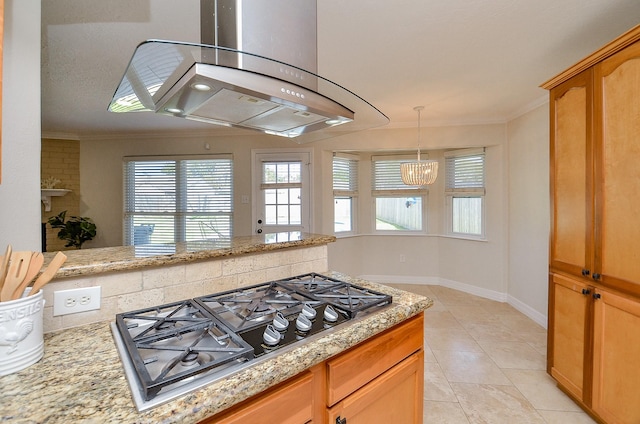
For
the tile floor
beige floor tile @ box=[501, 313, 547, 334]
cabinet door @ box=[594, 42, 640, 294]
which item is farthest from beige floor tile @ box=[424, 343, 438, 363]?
cabinet door @ box=[594, 42, 640, 294]

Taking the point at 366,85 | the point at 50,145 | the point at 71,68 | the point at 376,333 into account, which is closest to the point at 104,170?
the point at 50,145

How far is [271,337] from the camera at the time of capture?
0.83 meters

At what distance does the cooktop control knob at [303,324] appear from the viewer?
2.94ft

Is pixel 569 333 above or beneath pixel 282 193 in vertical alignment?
beneath

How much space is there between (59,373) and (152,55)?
86 cm

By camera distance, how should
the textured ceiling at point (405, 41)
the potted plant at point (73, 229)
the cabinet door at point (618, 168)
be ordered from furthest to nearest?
the potted plant at point (73, 229)
the textured ceiling at point (405, 41)
the cabinet door at point (618, 168)

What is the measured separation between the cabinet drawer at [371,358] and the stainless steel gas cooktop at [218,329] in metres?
0.11

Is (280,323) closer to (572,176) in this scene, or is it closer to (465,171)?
(572,176)

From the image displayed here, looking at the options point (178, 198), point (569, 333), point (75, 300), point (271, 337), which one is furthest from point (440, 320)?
point (178, 198)

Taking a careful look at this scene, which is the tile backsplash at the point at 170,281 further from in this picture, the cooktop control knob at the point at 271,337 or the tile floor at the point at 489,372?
the tile floor at the point at 489,372

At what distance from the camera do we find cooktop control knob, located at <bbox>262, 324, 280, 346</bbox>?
32.2 inches

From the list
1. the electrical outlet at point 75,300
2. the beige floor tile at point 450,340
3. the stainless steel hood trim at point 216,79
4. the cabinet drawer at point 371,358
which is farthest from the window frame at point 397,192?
the electrical outlet at point 75,300

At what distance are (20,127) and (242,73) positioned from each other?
0.81m

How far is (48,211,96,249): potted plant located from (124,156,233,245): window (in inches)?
18.9
